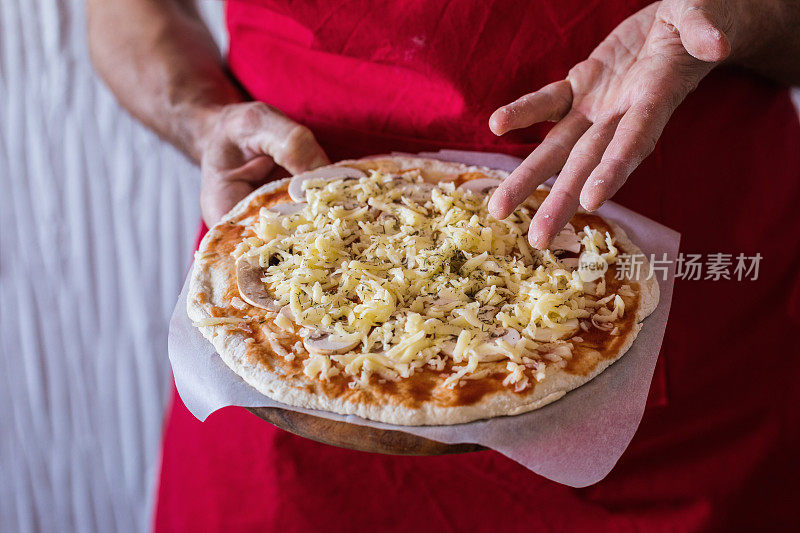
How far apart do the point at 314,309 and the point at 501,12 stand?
71 centimetres

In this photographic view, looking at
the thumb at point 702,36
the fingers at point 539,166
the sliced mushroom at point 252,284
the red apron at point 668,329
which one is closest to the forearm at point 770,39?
the red apron at point 668,329

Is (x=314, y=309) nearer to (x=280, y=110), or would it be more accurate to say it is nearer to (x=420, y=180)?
(x=420, y=180)

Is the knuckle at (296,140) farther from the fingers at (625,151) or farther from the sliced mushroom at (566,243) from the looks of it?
the fingers at (625,151)

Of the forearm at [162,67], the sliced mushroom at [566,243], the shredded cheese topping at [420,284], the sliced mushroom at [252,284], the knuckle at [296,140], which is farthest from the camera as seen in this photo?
the forearm at [162,67]

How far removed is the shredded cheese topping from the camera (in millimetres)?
1071

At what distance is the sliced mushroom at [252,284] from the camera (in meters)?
1.18

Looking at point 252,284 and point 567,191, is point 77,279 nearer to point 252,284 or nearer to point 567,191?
point 252,284

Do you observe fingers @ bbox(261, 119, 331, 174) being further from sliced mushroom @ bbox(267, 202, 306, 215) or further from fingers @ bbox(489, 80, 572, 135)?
fingers @ bbox(489, 80, 572, 135)

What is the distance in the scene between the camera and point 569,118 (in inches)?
51.6

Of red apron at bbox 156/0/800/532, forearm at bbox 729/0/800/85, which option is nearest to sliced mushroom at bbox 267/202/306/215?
red apron at bbox 156/0/800/532

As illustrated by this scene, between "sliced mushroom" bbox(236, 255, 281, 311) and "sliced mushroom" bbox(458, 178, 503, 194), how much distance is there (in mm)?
445

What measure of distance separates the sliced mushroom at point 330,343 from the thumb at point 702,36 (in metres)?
0.67

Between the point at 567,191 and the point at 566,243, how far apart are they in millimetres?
235

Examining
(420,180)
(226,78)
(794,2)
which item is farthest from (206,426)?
(794,2)
